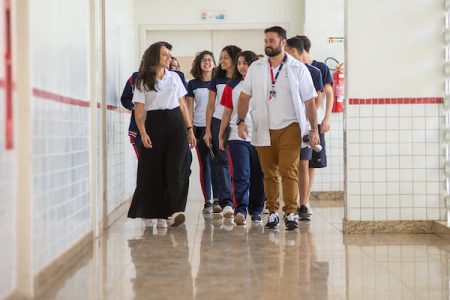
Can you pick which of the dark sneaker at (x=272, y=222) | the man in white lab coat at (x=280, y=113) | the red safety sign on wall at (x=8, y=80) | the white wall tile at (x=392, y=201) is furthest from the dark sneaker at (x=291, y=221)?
the red safety sign on wall at (x=8, y=80)

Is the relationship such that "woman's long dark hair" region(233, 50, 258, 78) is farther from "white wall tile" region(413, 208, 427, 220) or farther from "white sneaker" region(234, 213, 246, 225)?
"white wall tile" region(413, 208, 427, 220)

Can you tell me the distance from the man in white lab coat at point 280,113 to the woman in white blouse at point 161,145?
62cm

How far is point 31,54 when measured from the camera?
3.92 metres

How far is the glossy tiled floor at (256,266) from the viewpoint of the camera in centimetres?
401

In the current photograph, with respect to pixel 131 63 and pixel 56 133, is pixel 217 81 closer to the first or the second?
pixel 131 63

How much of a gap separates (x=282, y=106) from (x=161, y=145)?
1075mm

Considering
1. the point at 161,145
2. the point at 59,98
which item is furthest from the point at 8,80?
the point at 161,145

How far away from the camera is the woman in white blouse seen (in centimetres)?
672

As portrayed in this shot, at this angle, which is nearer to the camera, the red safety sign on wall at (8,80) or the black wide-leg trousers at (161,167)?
the red safety sign on wall at (8,80)

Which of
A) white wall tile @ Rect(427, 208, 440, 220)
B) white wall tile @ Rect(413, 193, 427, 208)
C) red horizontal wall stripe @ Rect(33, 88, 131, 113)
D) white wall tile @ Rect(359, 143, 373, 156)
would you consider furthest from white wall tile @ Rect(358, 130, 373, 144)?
red horizontal wall stripe @ Rect(33, 88, 131, 113)

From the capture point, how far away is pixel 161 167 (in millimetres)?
6855

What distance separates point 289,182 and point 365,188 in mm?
622

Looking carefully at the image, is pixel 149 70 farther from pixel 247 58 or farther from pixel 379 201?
pixel 379 201

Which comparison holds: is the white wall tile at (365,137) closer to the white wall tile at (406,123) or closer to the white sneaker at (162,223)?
the white wall tile at (406,123)
